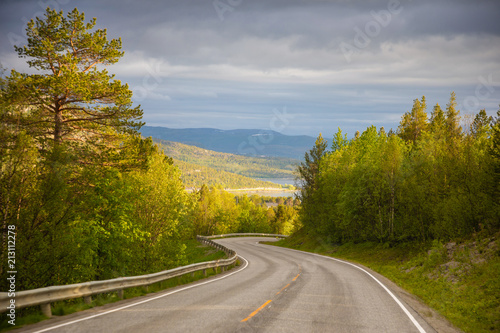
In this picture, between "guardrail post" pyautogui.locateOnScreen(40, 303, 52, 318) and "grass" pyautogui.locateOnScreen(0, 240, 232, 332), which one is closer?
"grass" pyautogui.locateOnScreen(0, 240, 232, 332)

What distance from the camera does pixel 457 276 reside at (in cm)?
1688

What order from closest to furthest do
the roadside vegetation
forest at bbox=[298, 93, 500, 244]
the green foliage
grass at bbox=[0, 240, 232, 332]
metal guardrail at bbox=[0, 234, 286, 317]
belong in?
metal guardrail at bbox=[0, 234, 286, 317]
grass at bbox=[0, 240, 232, 332]
the roadside vegetation
forest at bbox=[298, 93, 500, 244]
the green foliage

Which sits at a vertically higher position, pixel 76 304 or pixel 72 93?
pixel 72 93

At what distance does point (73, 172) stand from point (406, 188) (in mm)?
24327

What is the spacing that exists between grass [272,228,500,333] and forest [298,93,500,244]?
5.49 ft

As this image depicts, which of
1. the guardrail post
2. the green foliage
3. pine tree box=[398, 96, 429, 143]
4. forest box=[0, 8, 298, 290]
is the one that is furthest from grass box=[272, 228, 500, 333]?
the green foliage

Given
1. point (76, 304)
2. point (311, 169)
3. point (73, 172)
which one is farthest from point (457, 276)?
point (311, 169)

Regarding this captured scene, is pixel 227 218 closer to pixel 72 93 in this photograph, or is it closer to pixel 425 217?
pixel 425 217

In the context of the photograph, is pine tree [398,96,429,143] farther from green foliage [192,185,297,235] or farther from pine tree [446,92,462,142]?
green foliage [192,185,297,235]

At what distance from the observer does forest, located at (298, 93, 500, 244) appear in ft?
70.8

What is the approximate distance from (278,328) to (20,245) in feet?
28.1

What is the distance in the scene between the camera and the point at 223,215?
100m

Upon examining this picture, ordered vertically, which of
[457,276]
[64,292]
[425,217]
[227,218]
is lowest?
[227,218]

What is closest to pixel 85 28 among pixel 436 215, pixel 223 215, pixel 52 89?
pixel 52 89
